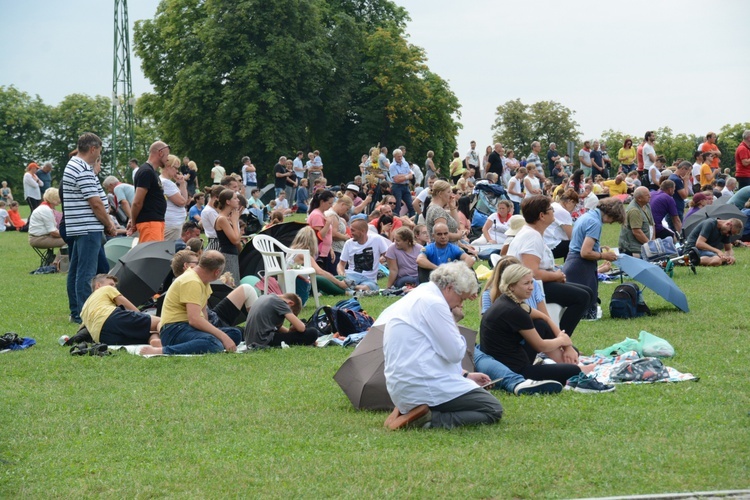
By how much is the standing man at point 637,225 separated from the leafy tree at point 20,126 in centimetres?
8187

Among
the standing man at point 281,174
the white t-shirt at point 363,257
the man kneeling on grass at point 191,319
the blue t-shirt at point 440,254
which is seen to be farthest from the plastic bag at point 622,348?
the standing man at point 281,174

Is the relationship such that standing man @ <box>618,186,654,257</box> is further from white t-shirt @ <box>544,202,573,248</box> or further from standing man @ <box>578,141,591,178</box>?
standing man @ <box>578,141,591,178</box>

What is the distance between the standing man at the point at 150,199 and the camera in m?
12.6

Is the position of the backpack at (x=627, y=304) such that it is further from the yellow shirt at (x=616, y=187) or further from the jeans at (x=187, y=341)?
the yellow shirt at (x=616, y=187)

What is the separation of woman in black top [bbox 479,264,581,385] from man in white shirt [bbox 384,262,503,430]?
1.13 meters

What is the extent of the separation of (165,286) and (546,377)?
6.58 m

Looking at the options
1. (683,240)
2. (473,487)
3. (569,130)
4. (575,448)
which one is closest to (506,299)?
(575,448)

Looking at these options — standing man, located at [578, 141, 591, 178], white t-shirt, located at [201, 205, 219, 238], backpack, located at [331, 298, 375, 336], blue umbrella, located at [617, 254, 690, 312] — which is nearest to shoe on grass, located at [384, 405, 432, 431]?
backpack, located at [331, 298, 375, 336]

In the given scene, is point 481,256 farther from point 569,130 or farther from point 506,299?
point 569,130

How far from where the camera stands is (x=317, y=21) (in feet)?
163

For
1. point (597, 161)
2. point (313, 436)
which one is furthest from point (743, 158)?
point (313, 436)

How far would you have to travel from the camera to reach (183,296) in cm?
1016

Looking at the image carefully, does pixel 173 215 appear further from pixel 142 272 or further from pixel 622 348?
pixel 622 348

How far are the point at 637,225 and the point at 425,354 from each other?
357 inches
